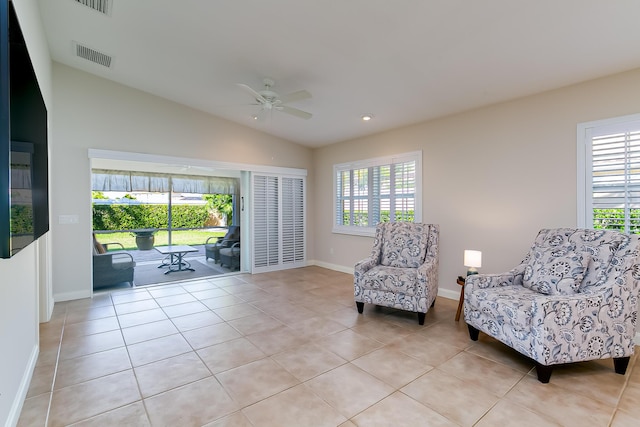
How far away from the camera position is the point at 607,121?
120 inches

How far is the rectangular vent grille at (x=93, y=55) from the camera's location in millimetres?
3666

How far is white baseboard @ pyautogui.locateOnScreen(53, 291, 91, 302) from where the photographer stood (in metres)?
4.15

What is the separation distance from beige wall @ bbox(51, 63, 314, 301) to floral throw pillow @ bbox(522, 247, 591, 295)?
494cm

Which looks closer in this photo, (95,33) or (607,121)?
(607,121)

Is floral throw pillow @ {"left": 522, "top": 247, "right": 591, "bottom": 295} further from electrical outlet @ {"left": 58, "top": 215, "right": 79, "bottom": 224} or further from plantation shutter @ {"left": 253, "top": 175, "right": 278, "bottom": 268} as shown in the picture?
electrical outlet @ {"left": 58, "top": 215, "right": 79, "bottom": 224}

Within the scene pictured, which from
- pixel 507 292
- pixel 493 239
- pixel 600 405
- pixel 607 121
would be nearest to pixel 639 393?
pixel 600 405

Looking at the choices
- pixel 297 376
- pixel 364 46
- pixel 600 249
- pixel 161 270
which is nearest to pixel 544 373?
pixel 600 249

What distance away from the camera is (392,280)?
3484 millimetres

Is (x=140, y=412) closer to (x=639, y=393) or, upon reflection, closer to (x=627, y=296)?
(x=639, y=393)

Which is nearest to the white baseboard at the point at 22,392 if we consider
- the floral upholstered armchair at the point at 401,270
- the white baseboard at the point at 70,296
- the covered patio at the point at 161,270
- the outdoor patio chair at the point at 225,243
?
the white baseboard at the point at 70,296

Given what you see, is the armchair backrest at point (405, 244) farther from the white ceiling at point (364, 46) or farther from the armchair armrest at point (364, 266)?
the white ceiling at point (364, 46)

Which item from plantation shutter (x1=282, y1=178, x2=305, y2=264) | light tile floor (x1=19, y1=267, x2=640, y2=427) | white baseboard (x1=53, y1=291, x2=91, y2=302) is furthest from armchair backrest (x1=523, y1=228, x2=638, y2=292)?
white baseboard (x1=53, y1=291, x2=91, y2=302)

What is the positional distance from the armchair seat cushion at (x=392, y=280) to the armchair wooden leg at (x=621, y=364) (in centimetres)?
159

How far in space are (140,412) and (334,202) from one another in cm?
477
